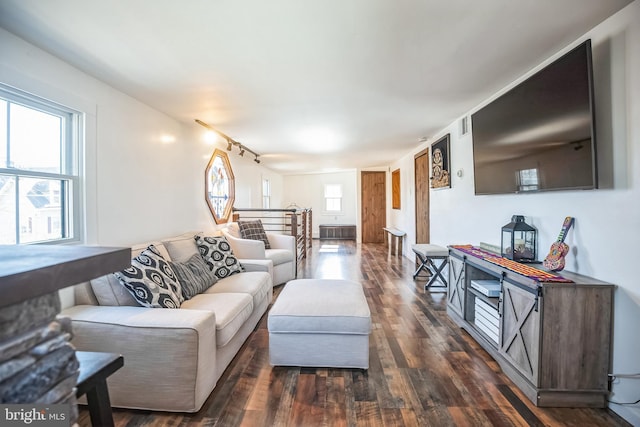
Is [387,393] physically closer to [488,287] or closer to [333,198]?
[488,287]

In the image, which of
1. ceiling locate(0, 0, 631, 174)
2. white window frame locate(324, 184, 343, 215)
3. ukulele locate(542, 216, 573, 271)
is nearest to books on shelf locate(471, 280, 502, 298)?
ukulele locate(542, 216, 573, 271)

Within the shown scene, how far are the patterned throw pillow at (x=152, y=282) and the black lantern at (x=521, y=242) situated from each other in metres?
2.54

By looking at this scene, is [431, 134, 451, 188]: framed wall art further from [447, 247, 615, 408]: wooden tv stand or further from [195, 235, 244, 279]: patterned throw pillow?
[195, 235, 244, 279]: patterned throw pillow

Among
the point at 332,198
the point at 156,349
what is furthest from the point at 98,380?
the point at 332,198

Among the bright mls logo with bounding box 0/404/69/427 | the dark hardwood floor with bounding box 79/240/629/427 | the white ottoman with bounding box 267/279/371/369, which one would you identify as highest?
the bright mls logo with bounding box 0/404/69/427

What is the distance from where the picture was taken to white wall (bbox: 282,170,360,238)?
9984mm

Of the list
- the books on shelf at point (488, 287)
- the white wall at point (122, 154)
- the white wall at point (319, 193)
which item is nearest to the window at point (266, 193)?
the white wall at point (319, 193)

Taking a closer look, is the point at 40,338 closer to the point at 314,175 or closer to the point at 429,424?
the point at 429,424

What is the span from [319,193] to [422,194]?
5.27 metres

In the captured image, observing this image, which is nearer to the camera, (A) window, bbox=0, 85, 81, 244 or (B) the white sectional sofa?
(B) the white sectional sofa

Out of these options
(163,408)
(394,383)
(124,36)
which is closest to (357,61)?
(124,36)

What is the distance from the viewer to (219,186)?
15.4ft

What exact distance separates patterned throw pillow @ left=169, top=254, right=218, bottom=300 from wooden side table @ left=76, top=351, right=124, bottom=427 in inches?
59.0

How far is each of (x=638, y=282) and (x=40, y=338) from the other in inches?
94.6
